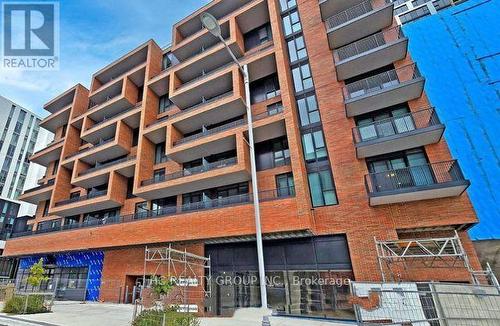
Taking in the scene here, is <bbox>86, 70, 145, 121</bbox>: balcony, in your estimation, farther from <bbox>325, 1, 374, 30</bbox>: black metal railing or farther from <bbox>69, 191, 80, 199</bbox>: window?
<bbox>325, 1, 374, 30</bbox>: black metal railing

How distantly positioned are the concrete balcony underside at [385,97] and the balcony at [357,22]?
5522 millimetres

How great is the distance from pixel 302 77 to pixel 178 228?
13497 millimetres

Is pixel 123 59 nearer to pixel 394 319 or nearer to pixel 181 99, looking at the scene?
pixel 181 99

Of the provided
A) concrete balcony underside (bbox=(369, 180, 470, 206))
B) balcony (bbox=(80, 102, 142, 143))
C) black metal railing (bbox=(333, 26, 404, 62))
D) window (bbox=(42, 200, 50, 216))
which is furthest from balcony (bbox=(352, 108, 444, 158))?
window (bbox=(42, 200, 50, 216))

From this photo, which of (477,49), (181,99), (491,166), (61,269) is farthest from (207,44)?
(61,269)

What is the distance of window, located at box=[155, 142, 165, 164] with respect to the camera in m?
22.5

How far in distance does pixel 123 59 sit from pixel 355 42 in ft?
78.0

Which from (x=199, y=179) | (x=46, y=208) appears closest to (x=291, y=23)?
(x=199, y=179)

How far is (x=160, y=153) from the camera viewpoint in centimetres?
2286

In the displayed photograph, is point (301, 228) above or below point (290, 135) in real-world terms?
below

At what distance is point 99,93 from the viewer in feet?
95.2

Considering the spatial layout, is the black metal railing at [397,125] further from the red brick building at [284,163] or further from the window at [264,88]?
the window at [264,88]

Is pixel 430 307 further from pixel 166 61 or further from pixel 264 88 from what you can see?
pixel 166 61

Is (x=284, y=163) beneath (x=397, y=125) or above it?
beneath
